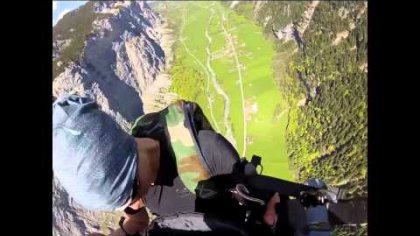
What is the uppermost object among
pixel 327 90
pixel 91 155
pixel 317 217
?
pixel 327 90

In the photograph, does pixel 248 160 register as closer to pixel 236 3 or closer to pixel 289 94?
pixel 289 94

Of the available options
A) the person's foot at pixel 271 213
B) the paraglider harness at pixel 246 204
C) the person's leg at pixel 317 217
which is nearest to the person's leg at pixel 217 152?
→ the paraglider harness at pixel 246 204

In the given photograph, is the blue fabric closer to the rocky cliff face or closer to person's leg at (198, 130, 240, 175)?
the rocky cliff face

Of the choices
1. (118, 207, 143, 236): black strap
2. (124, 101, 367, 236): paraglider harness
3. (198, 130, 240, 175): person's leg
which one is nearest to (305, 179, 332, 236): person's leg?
(124, 101, 367, 236): paraglider harness

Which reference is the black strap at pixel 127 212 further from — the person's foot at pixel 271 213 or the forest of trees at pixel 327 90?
the forest of trees at pixel 327 90

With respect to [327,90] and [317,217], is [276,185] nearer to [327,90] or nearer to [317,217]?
[317,217]

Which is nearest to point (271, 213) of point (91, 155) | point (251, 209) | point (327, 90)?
point (251, 209)
